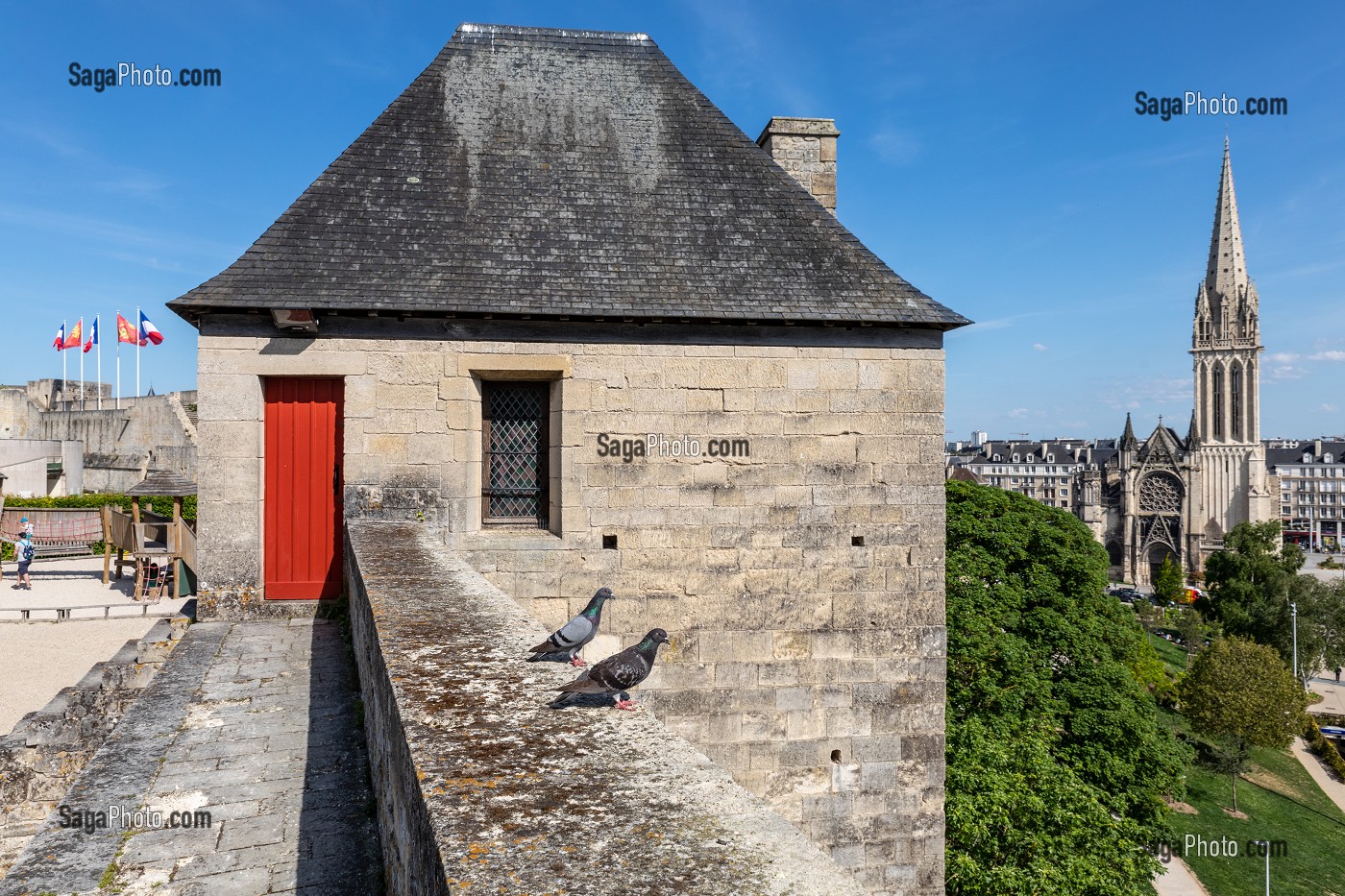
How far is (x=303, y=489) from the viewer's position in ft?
26.0

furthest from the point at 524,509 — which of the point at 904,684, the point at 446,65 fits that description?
the point at 446,65

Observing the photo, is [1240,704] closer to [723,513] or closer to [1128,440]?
[723,513]

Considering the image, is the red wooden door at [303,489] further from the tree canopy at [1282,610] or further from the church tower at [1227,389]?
the church tower at [1227,389]

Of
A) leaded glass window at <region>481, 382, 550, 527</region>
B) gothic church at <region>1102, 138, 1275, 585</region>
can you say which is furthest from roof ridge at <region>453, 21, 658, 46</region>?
gothic church at <region>1102, 138, 1275, 585</region>

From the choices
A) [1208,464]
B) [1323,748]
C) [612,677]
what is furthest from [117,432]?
[1208,464]

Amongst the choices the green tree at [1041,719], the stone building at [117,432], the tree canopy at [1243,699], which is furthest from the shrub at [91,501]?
the tree canopy at [1243,699]

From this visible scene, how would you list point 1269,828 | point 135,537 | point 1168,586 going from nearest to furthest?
point 135,537
point 1269,828
point 1168,586

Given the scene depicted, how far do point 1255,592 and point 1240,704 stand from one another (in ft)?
73.9

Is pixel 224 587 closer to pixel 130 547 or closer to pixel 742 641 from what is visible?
pixel 742 641

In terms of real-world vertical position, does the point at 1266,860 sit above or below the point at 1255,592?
below

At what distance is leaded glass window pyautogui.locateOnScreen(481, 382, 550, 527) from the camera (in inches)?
324

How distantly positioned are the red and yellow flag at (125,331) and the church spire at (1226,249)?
7900cm

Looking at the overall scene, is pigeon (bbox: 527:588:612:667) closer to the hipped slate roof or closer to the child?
the hipped slate roof

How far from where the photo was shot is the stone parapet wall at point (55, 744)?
5605 millimetres
